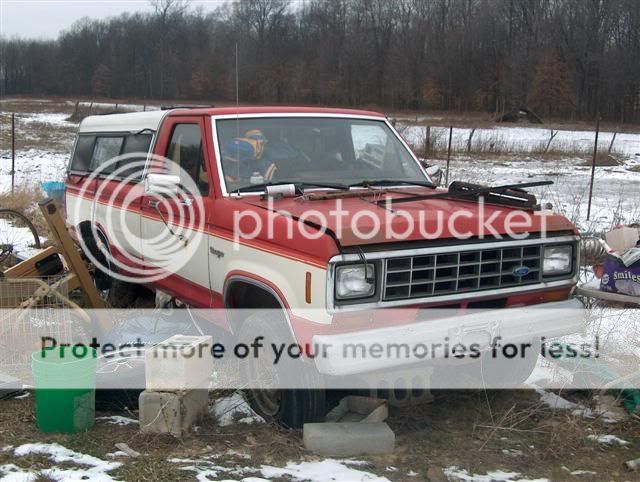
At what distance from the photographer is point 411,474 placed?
367 cm

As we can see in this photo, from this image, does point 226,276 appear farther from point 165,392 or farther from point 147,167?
point 147,167

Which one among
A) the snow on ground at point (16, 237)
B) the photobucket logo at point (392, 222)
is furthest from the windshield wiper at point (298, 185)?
the snow on ground at point (16, 237)

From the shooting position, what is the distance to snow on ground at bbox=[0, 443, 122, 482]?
11.7ft

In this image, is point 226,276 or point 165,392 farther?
point 226,276

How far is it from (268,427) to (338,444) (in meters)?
0.56

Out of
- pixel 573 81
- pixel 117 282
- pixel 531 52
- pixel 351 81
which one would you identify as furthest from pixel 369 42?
pixel 117 282

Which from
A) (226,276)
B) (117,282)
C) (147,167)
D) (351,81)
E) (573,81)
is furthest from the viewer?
(351,81)

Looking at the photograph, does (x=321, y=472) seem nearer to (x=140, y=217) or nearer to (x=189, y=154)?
(x=189, y=154)

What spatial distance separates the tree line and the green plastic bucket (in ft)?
148

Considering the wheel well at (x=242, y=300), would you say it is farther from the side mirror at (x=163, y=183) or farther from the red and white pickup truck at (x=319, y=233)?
the side mirror at (x=163, y=183)

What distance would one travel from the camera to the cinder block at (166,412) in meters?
4.00

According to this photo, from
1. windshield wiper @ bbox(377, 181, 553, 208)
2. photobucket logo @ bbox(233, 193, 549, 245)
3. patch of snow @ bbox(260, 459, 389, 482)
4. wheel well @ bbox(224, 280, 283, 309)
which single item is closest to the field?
patch of snow @ bbox(260, 459, 389, 482)

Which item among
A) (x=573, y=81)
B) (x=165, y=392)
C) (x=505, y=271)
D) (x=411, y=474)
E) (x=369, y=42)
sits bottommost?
(x=411, y=474)

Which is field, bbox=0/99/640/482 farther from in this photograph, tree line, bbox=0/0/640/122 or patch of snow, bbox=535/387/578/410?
tree line, bbox=0/0/640/122
